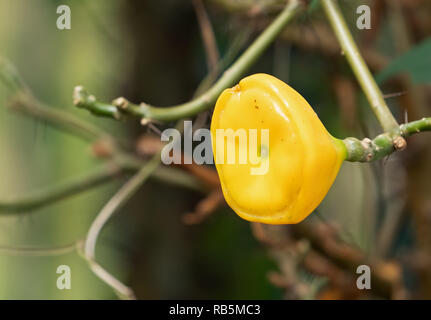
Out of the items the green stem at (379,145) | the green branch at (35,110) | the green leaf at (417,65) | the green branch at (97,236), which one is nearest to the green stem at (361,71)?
the green stem at (379,145)

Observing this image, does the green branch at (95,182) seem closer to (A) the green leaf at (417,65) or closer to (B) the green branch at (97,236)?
(B) the green branch at (97,236)

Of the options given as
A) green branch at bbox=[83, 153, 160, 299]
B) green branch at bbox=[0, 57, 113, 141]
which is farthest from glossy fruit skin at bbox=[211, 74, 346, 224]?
green branch at bbox=[0, 57, 113, 141]

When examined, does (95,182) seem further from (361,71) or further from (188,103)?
(361,71)

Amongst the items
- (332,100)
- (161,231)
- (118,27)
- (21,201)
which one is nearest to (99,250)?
(161,231)

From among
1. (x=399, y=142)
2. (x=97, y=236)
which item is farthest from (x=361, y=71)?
(x=97, y=236)

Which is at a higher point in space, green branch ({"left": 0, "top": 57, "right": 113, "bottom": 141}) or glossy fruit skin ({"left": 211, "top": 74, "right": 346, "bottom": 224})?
green branch ({"left": 0, "top": 57, "right": 113, "bottom": 141})

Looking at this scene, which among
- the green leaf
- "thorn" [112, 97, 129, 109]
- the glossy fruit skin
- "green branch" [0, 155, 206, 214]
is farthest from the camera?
"green branch" [0, 155, 206, 214]

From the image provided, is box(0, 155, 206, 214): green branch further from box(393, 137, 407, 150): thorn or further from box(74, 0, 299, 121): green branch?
box(393, 137, 407, 150): thorn
